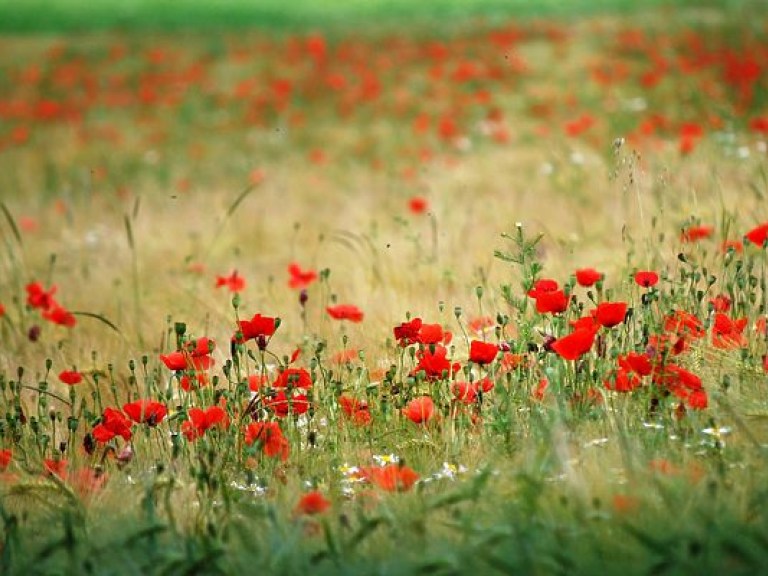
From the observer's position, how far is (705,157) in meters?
5.78

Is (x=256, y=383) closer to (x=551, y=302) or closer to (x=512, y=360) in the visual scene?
(x=512, y=360)

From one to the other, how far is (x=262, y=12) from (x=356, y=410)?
15.8 meters

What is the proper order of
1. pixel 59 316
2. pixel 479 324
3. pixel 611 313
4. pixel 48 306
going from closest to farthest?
pixel 611 313 < pixel 479 324 < pixel 59 316 < pixel 48 306

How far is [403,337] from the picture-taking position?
2.78m

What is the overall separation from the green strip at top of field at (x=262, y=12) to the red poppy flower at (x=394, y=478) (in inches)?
483

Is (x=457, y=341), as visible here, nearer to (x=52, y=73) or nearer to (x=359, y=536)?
(x=359, y=536)

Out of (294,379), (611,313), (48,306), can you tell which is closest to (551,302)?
(611,313)

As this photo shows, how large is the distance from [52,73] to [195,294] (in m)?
8.85

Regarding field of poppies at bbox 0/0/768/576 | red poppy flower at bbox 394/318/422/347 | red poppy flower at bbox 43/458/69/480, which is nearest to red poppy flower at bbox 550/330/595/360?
field of poppies at bbox 0/0/768/576

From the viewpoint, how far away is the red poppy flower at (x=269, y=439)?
8.61ft

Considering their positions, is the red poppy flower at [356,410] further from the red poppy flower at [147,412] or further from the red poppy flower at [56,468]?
the red poppy flower at [56,468]

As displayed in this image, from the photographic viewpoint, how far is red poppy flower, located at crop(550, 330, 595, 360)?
8.25 feet

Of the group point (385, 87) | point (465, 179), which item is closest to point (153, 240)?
point (465, 179)

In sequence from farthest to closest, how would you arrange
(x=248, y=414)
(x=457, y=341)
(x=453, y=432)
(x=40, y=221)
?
(x=40, y=221), (x=457, y=341), (x=248, y=414), (x=453, y=432)
